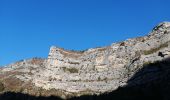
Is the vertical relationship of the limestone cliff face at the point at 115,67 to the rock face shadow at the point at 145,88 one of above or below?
above

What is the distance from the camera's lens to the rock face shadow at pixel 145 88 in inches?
5044

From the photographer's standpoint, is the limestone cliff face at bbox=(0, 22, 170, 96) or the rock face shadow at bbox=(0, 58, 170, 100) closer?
the rock face shadow at bbox=(0, 58, 170, 100)

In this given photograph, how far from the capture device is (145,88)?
140250mm

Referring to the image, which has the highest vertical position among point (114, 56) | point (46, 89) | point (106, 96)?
point (114, 56)

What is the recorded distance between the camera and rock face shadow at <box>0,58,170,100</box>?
5044 inches

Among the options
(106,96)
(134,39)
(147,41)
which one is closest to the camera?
(106,96)

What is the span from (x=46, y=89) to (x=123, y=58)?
38446mm

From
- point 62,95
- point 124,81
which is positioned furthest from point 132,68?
point 62,95

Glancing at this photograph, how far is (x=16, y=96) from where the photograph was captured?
170000 mm

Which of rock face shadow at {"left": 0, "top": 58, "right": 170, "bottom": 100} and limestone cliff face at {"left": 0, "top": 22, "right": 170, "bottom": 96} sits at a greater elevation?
limestone cliff face at {"left": 0, "top": 22, "right": 170, "bottom": 96}

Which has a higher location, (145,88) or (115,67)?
(115,67)

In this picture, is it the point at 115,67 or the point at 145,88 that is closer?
the point at 145,88

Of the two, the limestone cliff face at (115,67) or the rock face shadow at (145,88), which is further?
the limestone cliff face at (115,67)

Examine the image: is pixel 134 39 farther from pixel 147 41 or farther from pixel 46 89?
pixel 46 89
